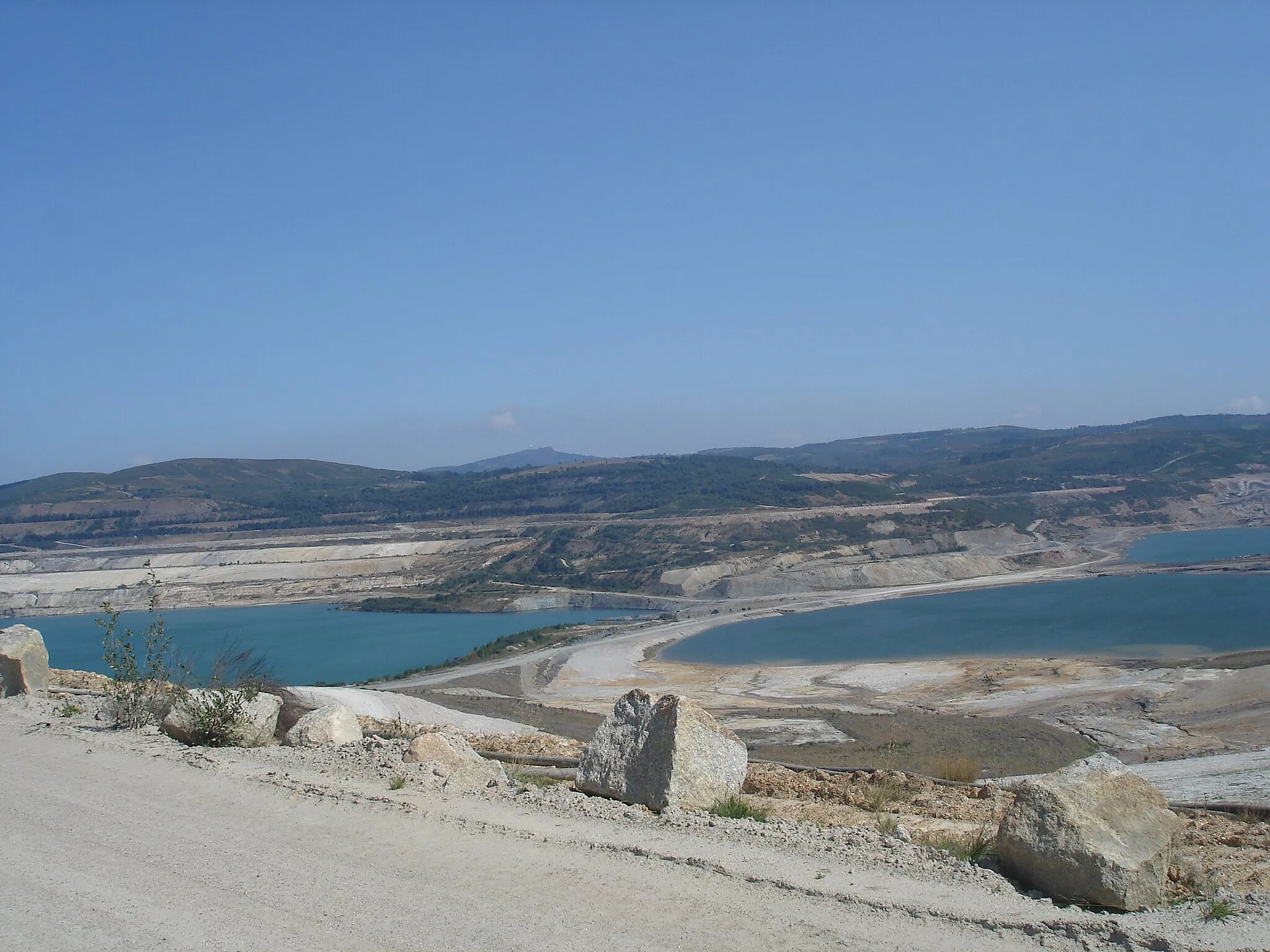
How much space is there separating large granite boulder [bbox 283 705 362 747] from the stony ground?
1571 millimetres

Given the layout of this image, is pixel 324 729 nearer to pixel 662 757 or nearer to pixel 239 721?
pixel 239 721

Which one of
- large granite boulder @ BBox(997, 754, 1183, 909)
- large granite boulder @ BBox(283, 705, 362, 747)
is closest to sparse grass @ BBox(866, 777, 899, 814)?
large granite boulder @ BBox(997, 754, 1183, 909)

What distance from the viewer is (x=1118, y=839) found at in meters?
6.14

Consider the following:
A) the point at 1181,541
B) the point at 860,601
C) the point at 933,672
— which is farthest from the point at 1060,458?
the point at 933,672

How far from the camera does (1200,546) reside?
10812cm

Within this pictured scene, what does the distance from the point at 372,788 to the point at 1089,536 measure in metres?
122

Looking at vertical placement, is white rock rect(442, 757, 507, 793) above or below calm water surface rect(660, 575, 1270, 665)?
above

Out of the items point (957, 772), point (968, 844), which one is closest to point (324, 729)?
point (968, 844)

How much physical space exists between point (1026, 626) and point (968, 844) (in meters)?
62.9

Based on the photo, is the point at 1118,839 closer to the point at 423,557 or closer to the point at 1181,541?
the point at 423,557

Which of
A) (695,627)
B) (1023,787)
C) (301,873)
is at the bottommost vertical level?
(695,627)

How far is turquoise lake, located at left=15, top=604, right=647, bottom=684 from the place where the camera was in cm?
6575

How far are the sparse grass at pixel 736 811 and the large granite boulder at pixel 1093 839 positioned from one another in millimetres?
2117

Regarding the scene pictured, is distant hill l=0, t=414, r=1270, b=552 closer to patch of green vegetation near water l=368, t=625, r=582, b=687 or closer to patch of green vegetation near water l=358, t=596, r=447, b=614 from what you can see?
patch of green vegetation near water l=358, t=596, r=447, b=614
